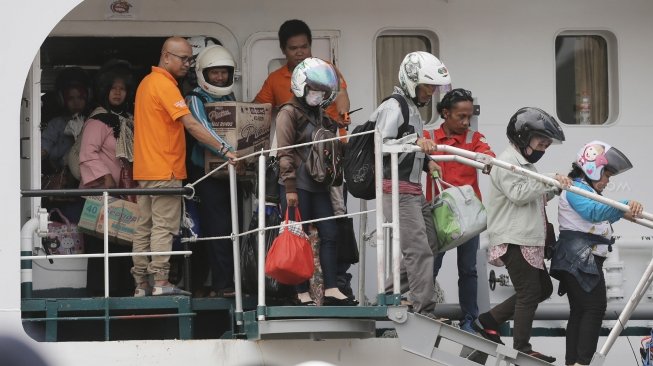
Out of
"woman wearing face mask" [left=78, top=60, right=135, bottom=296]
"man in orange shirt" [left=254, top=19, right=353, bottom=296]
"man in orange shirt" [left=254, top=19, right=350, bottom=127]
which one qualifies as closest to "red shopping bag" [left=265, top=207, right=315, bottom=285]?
"man in orange shirt" [left=254, top=19, right=353, bottom=296]

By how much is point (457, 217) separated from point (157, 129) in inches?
83.7

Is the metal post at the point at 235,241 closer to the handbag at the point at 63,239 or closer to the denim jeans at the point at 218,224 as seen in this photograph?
the denim jeans at the point at 218,224

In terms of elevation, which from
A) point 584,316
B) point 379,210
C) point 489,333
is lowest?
point 489,333

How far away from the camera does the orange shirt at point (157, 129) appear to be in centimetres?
957

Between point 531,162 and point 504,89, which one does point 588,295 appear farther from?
→ point 504,89

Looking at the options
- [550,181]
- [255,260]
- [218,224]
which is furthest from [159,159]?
[550,181]

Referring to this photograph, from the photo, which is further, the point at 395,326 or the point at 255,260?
the point at 255,260

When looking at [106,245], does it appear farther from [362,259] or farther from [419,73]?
[419,73]

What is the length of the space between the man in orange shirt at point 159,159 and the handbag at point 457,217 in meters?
1.51

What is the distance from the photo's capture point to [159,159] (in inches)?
379

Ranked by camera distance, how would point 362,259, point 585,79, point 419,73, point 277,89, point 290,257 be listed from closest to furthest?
point 290,257
point 419,73
point 362,259
point 277,89
point 585,79

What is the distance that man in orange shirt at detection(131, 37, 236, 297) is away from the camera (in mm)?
9562

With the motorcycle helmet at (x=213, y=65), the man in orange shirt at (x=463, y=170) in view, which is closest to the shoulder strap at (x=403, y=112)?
the man in orange shirt at (x=463, y=170)

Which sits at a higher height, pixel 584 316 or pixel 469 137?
pixel 469 137
